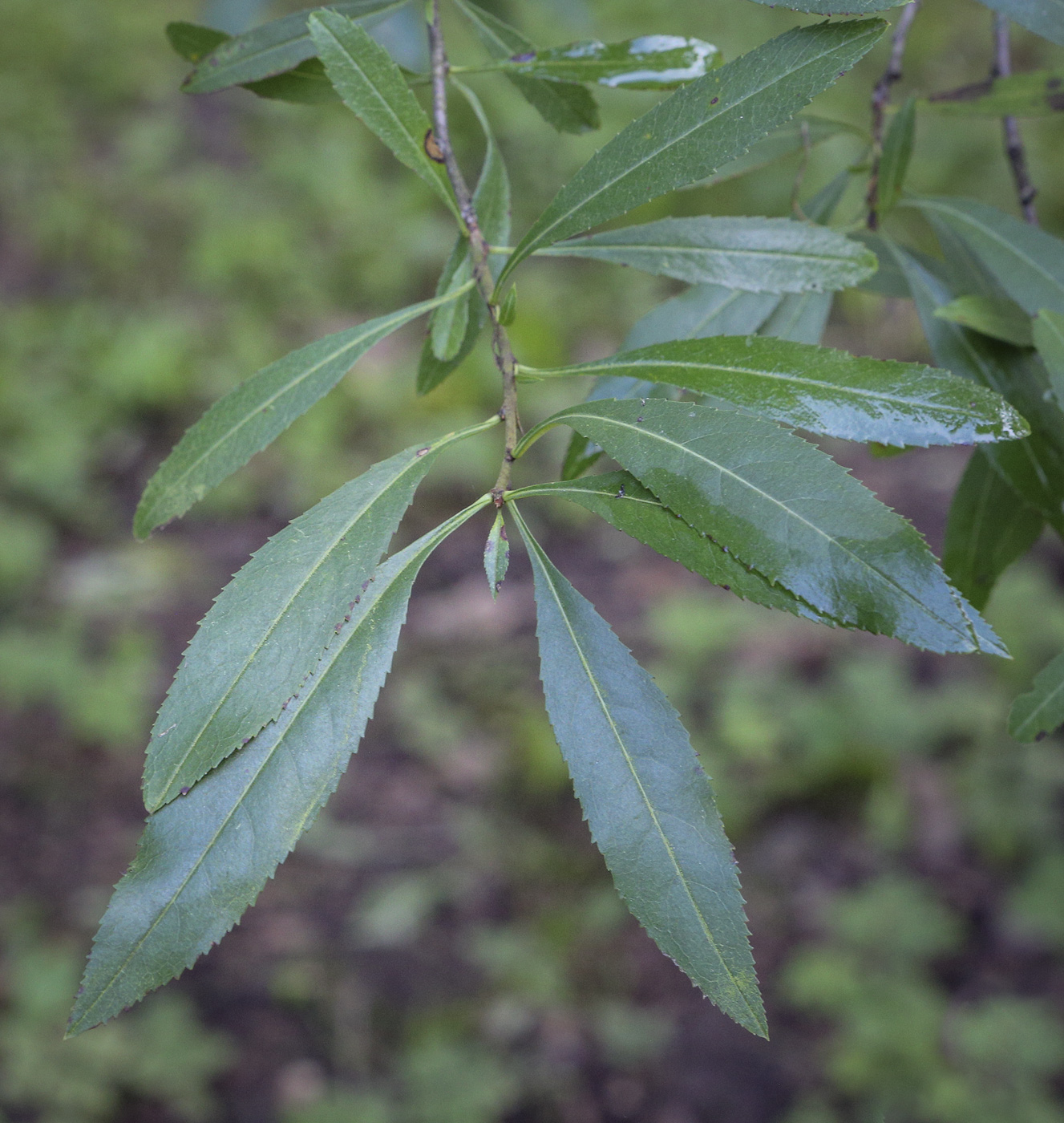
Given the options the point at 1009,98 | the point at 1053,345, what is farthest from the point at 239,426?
the point at 1009,98

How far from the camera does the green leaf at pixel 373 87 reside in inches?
24.2

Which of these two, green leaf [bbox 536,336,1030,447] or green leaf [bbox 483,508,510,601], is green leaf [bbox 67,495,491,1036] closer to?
green leaf [bbox 483,508,510,601]

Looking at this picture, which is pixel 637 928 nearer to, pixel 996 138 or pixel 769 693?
pixel 769 693

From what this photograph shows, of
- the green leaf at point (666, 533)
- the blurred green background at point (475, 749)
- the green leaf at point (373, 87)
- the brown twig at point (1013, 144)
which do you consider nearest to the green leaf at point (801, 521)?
the green leaf at point (666, 533)

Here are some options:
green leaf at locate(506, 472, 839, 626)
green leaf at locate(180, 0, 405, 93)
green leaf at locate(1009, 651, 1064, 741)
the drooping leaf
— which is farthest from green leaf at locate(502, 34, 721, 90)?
green leaf at locate(1009, 651, 1064, 741)

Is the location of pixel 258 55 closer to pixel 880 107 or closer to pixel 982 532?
pixel 880 107

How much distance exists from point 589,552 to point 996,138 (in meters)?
1.96

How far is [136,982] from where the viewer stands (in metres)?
0.50

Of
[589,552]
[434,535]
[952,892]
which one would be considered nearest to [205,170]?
[589,552]

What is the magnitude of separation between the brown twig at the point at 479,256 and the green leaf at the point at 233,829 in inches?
2.3

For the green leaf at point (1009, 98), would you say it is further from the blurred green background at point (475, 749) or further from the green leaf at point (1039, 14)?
the blurred green background at point (475, 749)

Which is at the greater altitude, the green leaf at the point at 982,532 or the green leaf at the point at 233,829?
the green leaf at the point at 233,829

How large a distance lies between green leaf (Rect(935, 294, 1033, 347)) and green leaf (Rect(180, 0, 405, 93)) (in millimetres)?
505

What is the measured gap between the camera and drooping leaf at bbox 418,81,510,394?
0.69 meters
